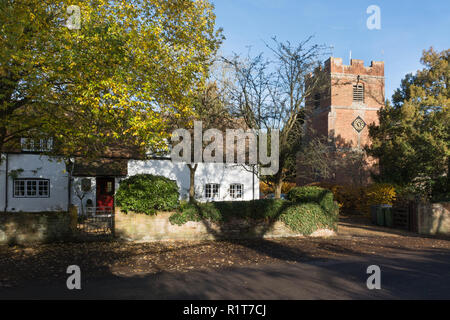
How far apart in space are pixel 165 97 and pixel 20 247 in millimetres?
6926

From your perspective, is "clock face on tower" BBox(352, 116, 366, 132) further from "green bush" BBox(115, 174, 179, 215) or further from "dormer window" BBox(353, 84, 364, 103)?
"green bush" BBox(115, 174, 179, 215)

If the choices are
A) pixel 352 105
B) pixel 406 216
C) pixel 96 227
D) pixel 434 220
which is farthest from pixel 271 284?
pixel 352 105

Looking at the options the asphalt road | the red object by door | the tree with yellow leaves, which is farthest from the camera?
the red object by door

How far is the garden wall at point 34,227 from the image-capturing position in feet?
36.9

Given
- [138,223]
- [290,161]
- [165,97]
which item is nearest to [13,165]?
[138,223]

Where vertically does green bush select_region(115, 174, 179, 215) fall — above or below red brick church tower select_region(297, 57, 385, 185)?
below

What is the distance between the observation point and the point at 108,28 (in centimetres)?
994

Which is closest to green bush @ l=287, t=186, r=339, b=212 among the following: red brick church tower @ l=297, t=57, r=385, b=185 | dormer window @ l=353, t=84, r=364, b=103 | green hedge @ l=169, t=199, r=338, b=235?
green hedge @ l=169, t=199, r=338, b=235

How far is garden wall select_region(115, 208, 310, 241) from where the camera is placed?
40.2 ft

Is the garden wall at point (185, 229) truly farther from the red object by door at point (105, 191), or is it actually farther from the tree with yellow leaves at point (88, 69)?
the red object by door at point (105, 191)

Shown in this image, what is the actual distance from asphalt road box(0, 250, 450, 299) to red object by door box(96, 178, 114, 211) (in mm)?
14206

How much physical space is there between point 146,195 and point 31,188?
460 inches

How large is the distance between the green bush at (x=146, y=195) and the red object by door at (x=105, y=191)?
30.4 feet
